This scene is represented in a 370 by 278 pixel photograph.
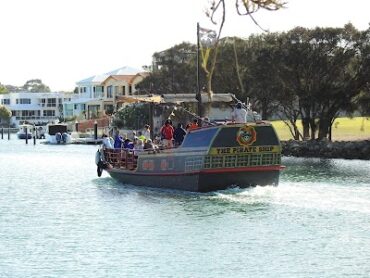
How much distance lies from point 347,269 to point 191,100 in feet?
61.7

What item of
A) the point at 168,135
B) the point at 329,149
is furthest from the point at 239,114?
the point at 329,149

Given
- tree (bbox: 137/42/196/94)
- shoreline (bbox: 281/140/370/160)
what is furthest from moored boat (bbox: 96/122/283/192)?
tree (bbox: 137/42/196/94)

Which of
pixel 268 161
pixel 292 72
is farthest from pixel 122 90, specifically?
pixel 268 161

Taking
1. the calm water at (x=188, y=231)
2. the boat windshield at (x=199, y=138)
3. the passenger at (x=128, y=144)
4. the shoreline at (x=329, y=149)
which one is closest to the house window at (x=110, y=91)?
the shoreline at (x=329, y=149)

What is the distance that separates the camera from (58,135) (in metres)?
108

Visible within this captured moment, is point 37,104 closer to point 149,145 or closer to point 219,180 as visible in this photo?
point 149,145

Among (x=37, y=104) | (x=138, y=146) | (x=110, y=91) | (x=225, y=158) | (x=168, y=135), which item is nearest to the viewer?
(x=225, y=158)

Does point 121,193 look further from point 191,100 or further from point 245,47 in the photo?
point 245,47

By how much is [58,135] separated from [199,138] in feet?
249

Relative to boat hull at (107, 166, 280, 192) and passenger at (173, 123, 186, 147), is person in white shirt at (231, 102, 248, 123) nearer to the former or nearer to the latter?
boat hull at (107, 166, 280, 192)

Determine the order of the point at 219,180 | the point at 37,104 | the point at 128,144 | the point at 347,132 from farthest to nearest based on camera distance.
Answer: the point at 37,104, the point at 347,132, the point at 128,144, the point at 219,180

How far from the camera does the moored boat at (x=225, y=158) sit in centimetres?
3350

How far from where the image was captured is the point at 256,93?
72812 millimetres

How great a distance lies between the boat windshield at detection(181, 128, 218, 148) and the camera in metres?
33.4
